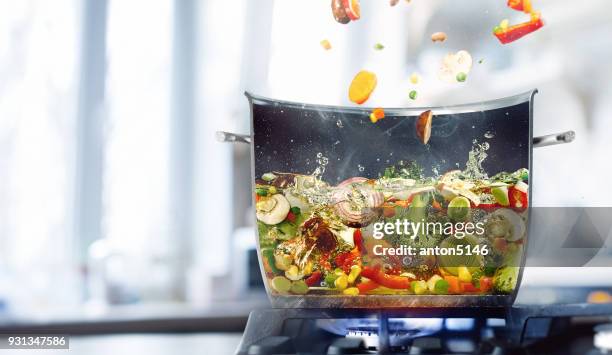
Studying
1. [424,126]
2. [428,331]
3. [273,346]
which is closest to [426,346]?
[428,331]

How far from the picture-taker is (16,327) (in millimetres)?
1196

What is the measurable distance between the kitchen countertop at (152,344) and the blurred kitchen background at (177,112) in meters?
0.04

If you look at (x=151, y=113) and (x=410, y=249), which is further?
(x=151, y=113)

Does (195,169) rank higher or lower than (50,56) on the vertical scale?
lower

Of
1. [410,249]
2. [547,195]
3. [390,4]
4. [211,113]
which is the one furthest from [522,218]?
[211,113]

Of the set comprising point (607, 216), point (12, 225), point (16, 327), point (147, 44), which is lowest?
point (16, 327)

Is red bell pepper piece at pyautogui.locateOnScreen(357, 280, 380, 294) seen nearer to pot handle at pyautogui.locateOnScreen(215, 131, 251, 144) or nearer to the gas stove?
the gas stove

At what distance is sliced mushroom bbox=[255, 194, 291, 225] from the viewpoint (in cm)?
106

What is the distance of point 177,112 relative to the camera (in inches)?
46.6

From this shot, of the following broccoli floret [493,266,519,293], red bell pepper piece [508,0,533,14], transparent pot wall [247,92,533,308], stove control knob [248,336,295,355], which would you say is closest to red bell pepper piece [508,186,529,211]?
transparent pot wall [247,92,533,308]

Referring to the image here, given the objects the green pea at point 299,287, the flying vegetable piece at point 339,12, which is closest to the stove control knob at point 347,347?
the green pea at point 299,287

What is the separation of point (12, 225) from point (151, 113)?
0.35 meters

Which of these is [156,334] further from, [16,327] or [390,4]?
[390,4]

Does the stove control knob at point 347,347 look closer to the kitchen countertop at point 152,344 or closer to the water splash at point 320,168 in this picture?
the kitchen countertop at point 152,344
